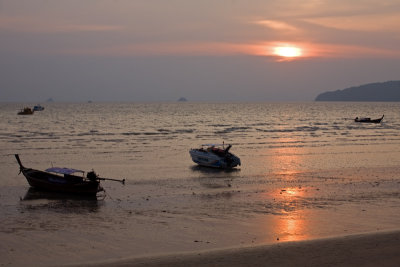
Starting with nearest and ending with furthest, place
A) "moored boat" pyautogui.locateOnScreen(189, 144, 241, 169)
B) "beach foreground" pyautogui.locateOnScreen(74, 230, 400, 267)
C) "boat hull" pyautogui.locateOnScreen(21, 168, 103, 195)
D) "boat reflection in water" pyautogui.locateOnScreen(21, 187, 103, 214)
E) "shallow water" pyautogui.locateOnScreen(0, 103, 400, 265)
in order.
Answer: "beach foreground" pyautogui.locateOnScreen(74, 230, 400, 267) → "shallow water" pyautogui.locateOnScreen(0, 103, 400, 265) → "boat reflection in water" pyautogui.locateOnScreen(21, 187, 103, 214) → "boat hull" pyautogui.locateOnScreen(21, 168, 103, 195) → "moored boat" pyautogui.locateOnScreen(189, 144, 241, 169)

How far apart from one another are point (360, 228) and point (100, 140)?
5062cm

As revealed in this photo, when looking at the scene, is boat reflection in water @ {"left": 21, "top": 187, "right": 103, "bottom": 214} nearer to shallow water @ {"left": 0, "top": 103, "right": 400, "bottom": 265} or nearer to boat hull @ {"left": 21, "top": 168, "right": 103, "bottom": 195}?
shallow water @ {"left": 0, "top": 103, "right": 400, "bottom": 265}

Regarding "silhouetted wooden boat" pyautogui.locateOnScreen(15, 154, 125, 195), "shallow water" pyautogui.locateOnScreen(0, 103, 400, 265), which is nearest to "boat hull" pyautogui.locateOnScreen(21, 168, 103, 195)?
"silhouetted wooden boat" pyautogui.locateOnScreen(15, 154, 125, 195)

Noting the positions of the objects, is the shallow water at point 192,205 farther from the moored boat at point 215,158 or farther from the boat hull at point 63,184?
the moored boat at point 215,158

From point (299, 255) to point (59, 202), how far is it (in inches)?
610

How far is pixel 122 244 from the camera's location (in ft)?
60.6

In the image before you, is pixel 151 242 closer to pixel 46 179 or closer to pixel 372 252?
pixel 372 252

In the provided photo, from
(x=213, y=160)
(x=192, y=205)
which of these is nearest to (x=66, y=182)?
(x=192, y=205)

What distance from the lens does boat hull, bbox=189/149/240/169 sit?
40656 mm

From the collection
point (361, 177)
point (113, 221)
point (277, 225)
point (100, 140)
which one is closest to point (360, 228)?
point (277, 225)

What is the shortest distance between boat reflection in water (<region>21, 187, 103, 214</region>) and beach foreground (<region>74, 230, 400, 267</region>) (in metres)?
9.78

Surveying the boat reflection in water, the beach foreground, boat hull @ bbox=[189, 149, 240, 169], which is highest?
boat hull @ bbox=[189, 149, 240, 169]

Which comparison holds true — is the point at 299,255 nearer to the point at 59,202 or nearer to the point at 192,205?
the point at 192,205

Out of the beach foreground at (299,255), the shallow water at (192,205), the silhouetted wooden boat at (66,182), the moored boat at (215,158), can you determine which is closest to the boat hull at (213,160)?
the moored boat at (215,158)
